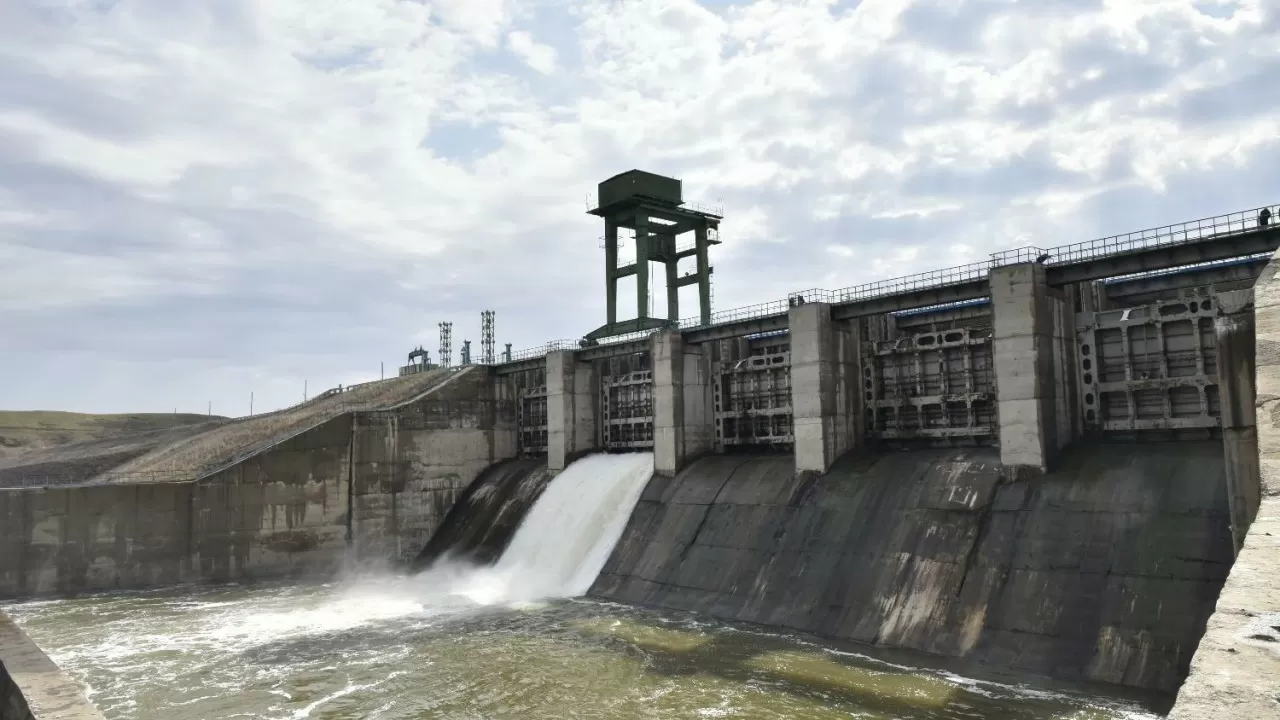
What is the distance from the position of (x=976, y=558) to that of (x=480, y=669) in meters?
13.5

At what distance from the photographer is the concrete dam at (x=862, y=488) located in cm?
1822

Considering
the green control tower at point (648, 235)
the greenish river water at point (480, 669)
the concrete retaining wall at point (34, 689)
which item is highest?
the green control tower at point (648, 235)

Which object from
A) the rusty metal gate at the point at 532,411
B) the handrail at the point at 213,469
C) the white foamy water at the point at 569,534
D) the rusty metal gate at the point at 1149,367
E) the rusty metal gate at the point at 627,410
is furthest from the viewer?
the rusty metal gate at the point at 532,411

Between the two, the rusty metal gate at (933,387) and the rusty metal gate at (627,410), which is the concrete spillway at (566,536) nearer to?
the rusty metal gate at (627,410)

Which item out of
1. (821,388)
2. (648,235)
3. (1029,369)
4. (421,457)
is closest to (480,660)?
(821,388)

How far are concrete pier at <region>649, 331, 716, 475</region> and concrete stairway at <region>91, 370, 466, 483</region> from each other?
603 inches

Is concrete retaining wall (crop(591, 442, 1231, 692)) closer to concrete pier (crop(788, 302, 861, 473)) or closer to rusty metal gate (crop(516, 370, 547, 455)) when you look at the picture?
concrete pier (crop(788, 302, 861, 473))

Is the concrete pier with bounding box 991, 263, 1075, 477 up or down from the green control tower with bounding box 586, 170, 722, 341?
down

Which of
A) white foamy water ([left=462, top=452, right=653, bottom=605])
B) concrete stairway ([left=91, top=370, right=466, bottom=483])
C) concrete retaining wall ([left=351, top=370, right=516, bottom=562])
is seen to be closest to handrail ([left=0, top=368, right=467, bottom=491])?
concrete stairway ([left=91, top=370, right=466, bottom=483])

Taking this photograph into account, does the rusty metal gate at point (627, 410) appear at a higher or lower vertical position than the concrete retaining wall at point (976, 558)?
higher

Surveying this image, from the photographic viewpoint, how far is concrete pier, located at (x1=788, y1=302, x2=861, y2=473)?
30.4 meters

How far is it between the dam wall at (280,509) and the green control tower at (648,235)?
1294cm

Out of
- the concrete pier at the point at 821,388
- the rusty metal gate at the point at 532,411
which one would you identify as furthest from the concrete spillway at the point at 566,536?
the concrete pier at the point at 821,388

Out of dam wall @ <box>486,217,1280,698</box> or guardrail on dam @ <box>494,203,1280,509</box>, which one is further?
guardrail on dam @ <box>494,203,1280,509</box>
